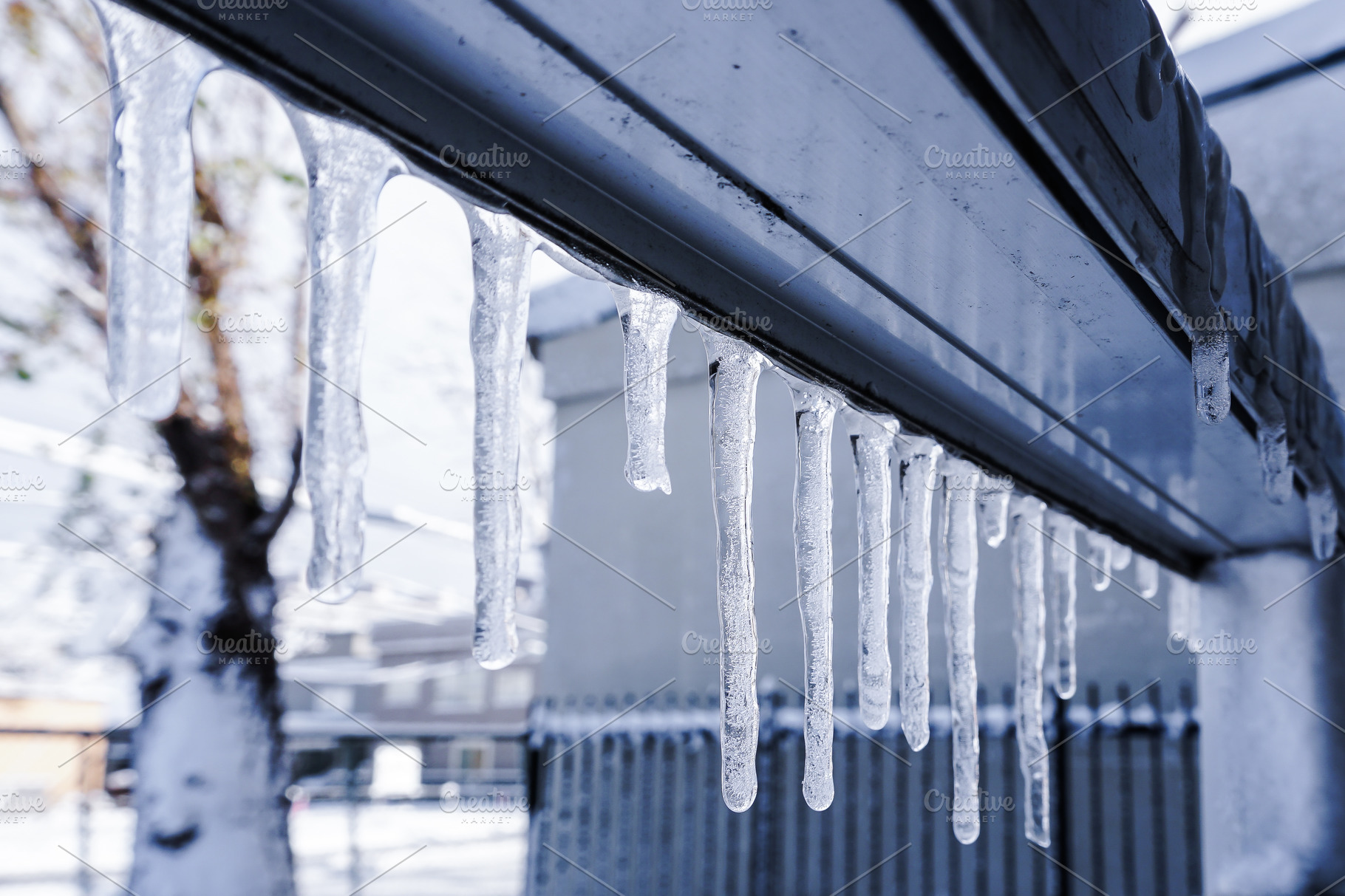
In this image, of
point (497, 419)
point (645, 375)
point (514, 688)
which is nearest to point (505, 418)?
point (497, 419)

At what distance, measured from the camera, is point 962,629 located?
2092 mm

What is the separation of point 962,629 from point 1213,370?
100 cm

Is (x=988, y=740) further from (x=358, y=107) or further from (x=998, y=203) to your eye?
(x=358, y=107)

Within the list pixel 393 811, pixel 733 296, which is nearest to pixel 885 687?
pixel 733 296

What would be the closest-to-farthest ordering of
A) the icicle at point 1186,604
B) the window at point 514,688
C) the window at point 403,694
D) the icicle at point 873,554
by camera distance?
the icicle at point 873,554
the icicle at point 1186,604
the window at point 514,688
the window at point 403,694

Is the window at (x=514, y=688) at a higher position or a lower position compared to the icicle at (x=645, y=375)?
higher

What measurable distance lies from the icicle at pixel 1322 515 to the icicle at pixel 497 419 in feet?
5.63

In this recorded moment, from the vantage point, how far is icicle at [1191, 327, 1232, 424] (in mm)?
1222

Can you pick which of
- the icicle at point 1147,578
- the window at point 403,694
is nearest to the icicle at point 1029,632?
the icicle at point 1147,578

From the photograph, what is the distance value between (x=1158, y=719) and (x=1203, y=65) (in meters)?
2.96

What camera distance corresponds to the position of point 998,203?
95 cm

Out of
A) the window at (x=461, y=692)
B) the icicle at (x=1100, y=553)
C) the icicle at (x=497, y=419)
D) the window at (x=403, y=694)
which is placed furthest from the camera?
the window at (x=403, y=694)

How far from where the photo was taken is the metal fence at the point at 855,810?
3.94m

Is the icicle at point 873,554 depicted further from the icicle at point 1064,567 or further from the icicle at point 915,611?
the icicle at point 1064,567
